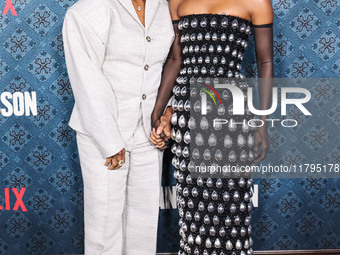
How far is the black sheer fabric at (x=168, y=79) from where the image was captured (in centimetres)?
161

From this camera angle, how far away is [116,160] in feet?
4.98

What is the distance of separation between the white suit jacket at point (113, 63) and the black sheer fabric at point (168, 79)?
0.09 feet

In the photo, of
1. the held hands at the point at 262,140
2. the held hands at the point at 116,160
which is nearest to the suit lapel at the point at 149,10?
the held hands at the point at 116,160

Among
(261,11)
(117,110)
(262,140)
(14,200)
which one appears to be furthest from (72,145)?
(261,11)

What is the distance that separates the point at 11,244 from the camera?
2.15 meters

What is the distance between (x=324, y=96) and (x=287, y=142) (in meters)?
0.33

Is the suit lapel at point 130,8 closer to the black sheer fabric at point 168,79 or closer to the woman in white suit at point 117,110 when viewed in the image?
the woman in white suit at point 117,110

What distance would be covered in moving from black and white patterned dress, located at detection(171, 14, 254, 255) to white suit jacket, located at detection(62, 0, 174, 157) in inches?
5.1

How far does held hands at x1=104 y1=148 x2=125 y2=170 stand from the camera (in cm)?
Answer: 151

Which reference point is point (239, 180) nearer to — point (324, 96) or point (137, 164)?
point (137, 164)

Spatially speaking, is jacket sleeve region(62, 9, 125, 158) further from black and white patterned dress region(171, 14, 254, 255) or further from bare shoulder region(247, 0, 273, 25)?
bare shoulder region(247, 0, 273, 25)

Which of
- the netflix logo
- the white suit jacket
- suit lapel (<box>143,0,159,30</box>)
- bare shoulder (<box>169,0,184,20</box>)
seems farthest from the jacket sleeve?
the netflix logo

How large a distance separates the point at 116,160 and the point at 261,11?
857 mm

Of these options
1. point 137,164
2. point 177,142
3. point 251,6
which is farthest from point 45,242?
point 251,6
